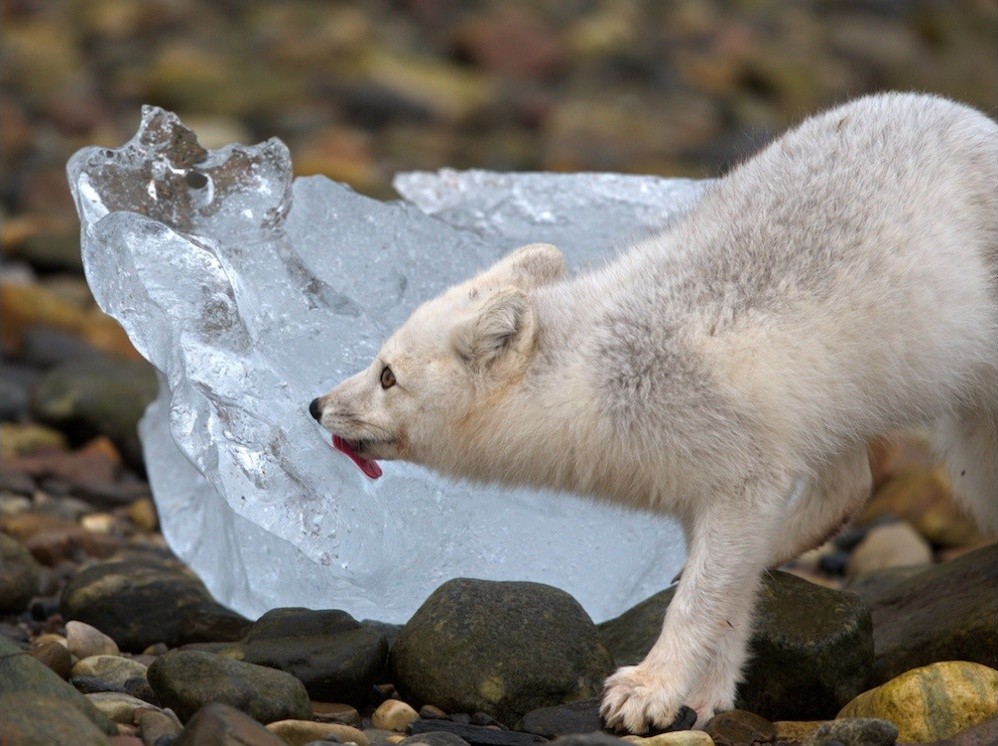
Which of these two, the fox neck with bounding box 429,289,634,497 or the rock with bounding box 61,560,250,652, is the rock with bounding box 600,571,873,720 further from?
the rock with bounding box 61,560,250,652

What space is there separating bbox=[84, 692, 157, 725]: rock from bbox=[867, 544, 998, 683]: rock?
340 centimetres

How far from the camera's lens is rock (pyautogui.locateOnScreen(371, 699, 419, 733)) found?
19.1ft

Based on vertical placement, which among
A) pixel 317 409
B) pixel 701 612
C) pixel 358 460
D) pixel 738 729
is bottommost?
pixel 738 729

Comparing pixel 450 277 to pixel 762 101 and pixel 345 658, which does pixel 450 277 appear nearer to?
pixel 345 658

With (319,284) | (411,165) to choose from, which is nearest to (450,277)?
(319,284)

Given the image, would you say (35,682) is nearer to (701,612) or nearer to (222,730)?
(222,730)

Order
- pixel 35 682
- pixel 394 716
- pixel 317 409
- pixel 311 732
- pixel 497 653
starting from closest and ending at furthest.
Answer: pixel 35 682
pixel 311 732
pixel 394 716
pixel 497 653
pixel 317 409

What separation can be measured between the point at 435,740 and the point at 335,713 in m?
0.61

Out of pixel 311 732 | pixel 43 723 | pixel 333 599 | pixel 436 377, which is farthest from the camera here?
pixel 333 599

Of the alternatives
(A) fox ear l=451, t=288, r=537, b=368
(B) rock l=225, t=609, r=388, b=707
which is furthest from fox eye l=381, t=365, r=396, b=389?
(B) rock l=225, t=609, r=388, b=707

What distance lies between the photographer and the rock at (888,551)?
31.3 ft

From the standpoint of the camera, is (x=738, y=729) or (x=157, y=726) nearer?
(x=157, y=726)

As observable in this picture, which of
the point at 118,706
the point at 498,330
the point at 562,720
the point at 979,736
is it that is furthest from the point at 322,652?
the point at 979,736

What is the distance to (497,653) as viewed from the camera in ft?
19.5
